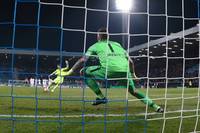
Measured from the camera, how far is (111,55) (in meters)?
7.80

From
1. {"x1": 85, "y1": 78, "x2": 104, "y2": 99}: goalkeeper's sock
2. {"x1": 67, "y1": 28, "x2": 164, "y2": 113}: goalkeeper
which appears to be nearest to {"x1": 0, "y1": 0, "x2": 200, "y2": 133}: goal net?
{"x1": 67, "y1": 28, "x2": 164, "y2": 113}: goalkeeper

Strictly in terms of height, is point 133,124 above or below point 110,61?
below

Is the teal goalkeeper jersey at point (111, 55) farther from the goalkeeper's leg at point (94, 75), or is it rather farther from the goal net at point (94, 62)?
the goalkeeper's leg at point (94, 75)

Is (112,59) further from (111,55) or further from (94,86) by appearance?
(94,86)

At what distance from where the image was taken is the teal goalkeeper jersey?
753 cm

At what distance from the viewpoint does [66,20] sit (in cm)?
1280

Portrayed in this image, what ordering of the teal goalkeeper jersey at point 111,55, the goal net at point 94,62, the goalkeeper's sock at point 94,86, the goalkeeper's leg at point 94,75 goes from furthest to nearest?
1. the goalkeeper's sock at point 94,86
2. the goalkeeper's leg at point 94,75
3. the teal goalkeeper jersey at point 111,55
4. the goal net at point 94,62

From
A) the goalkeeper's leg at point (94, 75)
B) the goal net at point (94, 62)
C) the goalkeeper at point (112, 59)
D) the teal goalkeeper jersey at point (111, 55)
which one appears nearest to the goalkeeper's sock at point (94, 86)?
the goalkeeper's leg at point (94, 75)

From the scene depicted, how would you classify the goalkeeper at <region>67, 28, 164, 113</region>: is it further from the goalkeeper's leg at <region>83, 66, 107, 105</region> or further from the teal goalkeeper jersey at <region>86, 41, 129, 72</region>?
the goalkeeper's leg at <region>83, 66, 107, 105</region>

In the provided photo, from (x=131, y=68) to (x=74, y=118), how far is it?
56.9 inches

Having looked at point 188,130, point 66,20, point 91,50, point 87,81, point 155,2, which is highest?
point 155,2

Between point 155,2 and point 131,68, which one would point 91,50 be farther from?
point 155,2

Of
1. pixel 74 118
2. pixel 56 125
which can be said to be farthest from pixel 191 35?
pixel 56 125

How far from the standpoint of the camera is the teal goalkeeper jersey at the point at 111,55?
7.53 metres
